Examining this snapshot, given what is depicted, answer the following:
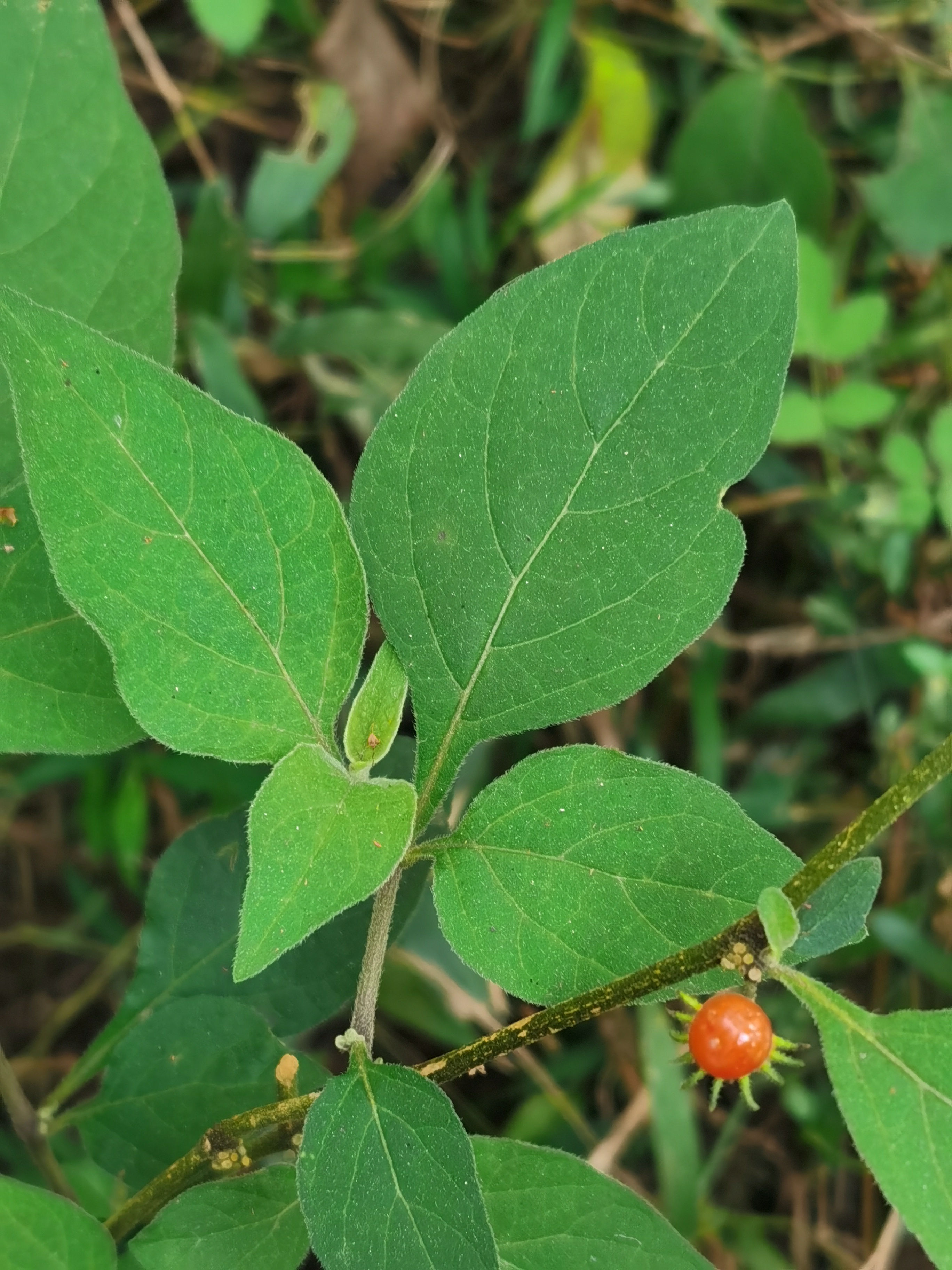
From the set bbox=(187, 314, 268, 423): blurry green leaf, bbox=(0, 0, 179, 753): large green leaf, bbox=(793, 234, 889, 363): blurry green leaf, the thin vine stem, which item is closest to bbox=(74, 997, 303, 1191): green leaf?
the thin vine stem

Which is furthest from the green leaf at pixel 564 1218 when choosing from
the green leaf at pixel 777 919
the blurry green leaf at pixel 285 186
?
the blurry green leaf at pixel 285 186

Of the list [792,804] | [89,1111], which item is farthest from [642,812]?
[792,804]

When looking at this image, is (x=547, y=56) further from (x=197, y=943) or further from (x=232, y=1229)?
(x=232, y=1229)

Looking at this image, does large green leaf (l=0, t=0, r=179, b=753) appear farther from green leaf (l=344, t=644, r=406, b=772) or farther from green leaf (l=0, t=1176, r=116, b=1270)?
green leaf (l=0, t=1176, r=116, b=1270)

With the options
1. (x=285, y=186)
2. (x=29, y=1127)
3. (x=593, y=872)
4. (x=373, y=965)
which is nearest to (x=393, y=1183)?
(x=373, y=965)

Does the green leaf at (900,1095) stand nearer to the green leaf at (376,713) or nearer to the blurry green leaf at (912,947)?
the green leaf at (376,713)
